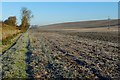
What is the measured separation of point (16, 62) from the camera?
65.7 ft

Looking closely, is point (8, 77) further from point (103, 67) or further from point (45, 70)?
point (103, 67)

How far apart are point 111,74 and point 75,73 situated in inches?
74.7

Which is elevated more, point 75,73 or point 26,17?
point 26,17

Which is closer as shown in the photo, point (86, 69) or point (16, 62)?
point (86, 69)

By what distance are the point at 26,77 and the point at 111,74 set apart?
4.45 metres

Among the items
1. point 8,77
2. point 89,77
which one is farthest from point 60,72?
point 8,77

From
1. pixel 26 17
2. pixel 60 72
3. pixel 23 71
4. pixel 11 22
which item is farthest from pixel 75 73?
pixel 26 17

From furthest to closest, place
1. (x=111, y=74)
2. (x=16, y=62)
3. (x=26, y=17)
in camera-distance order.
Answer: (x=26, y=17)
(x=16, y=62)
(x=111, y=74)

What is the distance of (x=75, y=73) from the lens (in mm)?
15312

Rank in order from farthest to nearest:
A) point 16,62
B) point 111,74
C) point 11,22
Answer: point 11,22
point 16,62
point 111,74

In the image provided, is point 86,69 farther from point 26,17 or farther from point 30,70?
point 26,17

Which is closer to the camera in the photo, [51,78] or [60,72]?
[51,78]

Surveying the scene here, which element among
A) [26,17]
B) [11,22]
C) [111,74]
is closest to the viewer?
[111,74]

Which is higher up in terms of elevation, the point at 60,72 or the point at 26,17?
the point at 26,17
